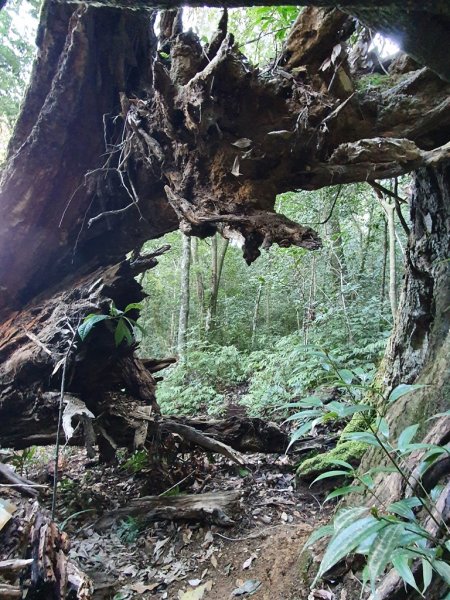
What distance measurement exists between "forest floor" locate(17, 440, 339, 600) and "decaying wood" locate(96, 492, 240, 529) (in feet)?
0.24

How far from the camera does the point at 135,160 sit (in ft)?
13.9

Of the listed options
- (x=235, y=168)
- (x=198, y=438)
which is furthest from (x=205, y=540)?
(x=235, y=168)

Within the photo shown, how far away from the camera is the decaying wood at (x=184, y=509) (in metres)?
3.63

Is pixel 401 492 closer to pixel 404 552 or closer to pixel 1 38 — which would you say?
pixel 404 552

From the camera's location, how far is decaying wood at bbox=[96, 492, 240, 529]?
3.63 m

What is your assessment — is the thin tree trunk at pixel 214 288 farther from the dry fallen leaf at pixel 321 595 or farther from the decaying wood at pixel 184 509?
the dry fallen leaf at pixel 321 595

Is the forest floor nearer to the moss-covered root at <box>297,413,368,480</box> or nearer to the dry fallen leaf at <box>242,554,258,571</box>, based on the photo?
the dry fallen leaf at <box>242,554,258,571</box>

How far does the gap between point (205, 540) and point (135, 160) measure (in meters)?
3.81

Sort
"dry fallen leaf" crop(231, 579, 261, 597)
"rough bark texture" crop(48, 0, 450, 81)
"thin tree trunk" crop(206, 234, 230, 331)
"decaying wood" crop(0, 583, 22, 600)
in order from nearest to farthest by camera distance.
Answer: "rough bark texture" crop(48, 0, 450, 81) < "decaying wood" crop(0, 583, 22, 600) < "dry fallen leaf" crop(231, 579, 261, 597) < "thin tree trunk" crop(206, 234, 230, 331)

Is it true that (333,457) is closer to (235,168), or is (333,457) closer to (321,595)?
(321,595)

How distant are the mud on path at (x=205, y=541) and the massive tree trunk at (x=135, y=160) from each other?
0.75 meters

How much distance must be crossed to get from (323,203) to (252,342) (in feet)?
17.2

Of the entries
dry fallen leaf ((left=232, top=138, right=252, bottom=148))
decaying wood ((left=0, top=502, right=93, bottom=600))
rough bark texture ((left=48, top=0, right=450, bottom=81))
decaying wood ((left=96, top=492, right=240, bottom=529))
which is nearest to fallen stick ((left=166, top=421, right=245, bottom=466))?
decaying wood ((left=96, top=492, right=240, bottom=529))

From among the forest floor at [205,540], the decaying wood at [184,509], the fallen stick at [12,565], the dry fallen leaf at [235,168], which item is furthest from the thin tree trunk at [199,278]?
the fallen stick at [12,565]
